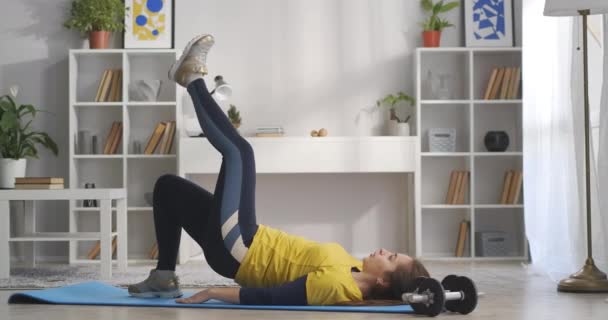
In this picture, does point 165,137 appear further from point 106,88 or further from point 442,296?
point 442,296

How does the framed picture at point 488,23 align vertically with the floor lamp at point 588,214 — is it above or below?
above

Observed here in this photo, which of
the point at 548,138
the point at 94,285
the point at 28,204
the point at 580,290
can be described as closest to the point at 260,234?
the point at 94,285

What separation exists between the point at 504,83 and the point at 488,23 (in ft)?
1.67

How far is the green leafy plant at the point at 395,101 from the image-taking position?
706 cm

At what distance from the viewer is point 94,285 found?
444 centimetres

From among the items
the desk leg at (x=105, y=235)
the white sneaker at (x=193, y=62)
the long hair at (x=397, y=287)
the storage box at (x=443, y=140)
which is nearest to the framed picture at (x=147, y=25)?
the desk leg at (x=105, y=235)

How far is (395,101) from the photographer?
23.2 ft

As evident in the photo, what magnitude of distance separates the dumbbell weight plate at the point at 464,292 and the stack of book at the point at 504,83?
376cm

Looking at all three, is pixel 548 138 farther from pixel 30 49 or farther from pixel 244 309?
pixel 30 49

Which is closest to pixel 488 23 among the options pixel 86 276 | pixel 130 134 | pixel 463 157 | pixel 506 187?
pixel 463 157

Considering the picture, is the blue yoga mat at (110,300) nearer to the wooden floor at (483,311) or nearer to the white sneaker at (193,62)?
the wooden floor at (483,311)

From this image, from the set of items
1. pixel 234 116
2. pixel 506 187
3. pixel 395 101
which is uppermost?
pixel 395 101

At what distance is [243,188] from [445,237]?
3961 mm

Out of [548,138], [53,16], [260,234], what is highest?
[53,16]
